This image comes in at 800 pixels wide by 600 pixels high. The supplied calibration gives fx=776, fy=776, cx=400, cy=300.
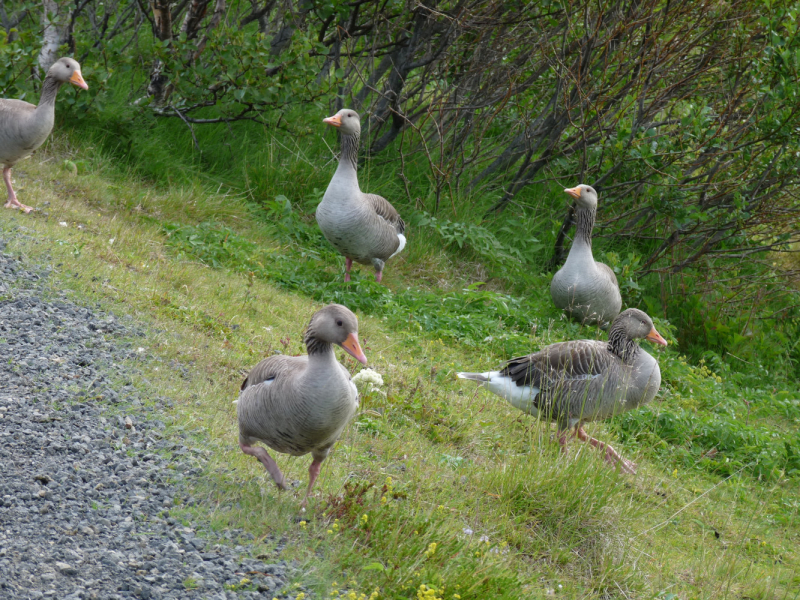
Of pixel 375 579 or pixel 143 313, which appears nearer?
pixel 375 579

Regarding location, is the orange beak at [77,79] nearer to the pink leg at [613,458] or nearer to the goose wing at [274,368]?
the goose wing at [274,368]

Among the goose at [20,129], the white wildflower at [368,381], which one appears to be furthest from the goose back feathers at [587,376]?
the goose at [20,129]

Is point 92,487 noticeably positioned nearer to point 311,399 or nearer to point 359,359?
point 311,399

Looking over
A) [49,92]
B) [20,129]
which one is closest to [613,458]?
[20,129]

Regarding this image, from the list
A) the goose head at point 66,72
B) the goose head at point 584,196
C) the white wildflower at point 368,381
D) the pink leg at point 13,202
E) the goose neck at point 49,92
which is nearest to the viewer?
the white wildflower at point 368,381

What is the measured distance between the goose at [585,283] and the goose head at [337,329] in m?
5.46

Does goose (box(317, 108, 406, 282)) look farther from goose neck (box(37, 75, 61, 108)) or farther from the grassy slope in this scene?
goose neck (box(37, 75, 61, 108))

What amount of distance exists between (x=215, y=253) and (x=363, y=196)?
1892 mm

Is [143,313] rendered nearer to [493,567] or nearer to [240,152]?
[493,567]

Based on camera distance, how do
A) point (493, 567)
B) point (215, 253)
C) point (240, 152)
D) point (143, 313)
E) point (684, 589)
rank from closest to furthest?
point (493, 567), point (684, 589), point (143, 313), point (215, 253), point (240, 152)

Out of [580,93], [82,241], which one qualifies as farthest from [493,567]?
[580,93]

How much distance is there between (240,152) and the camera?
38.2ft

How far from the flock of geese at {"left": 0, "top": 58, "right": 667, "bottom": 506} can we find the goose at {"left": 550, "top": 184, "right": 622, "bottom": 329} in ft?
0.04

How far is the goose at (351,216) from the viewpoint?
911 centimetres
